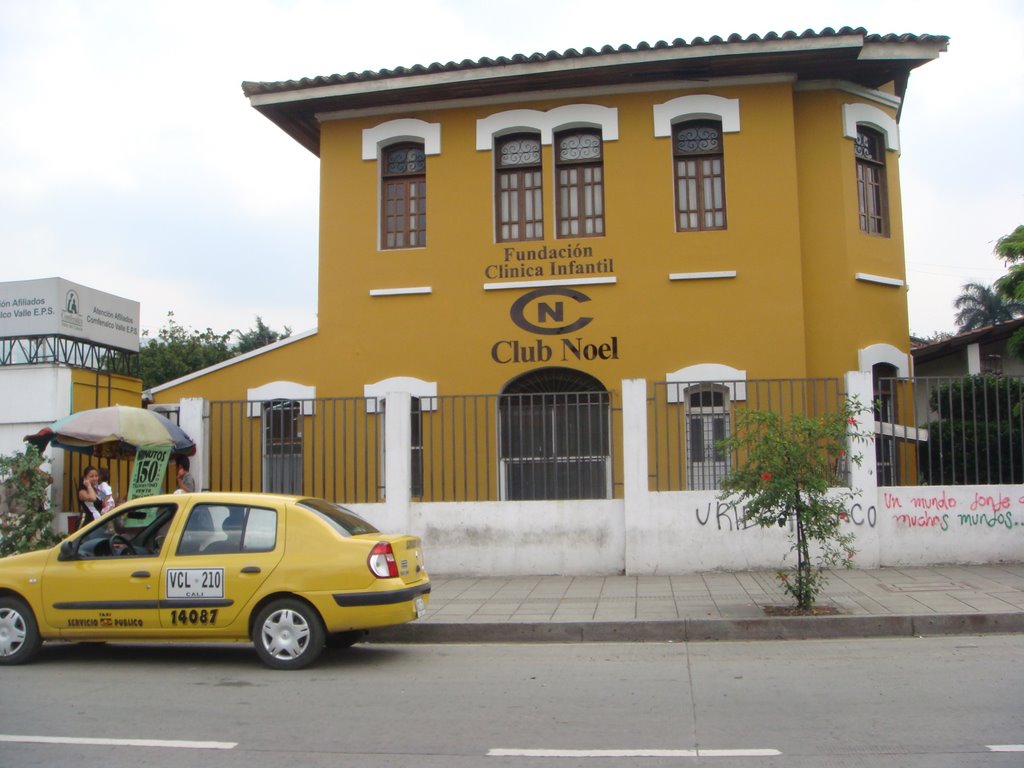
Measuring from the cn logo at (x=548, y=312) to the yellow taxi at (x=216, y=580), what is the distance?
720cm

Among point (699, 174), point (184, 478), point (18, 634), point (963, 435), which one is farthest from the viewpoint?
point (699, 174)

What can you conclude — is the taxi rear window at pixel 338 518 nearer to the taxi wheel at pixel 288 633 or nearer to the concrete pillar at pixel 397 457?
the taxi wheel at pixel 288 633

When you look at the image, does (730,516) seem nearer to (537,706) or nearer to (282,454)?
(282,454)

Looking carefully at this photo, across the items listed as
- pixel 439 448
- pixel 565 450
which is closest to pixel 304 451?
pixel 439 448

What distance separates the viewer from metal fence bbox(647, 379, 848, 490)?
13.5 meters

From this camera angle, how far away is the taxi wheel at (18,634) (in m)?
8.99

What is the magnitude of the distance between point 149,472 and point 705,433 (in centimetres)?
766

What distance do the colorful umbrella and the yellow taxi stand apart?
14.8 feet

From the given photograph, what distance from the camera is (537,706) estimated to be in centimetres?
727

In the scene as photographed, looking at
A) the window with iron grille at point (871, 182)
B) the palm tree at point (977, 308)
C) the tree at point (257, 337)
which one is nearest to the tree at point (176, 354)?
the tree at point (257, 337)

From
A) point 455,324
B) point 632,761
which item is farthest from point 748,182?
point 632,761

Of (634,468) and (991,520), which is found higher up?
(634,468)

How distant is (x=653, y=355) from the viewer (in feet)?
51.4

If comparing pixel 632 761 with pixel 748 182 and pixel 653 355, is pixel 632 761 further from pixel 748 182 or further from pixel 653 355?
pixel 748 182
